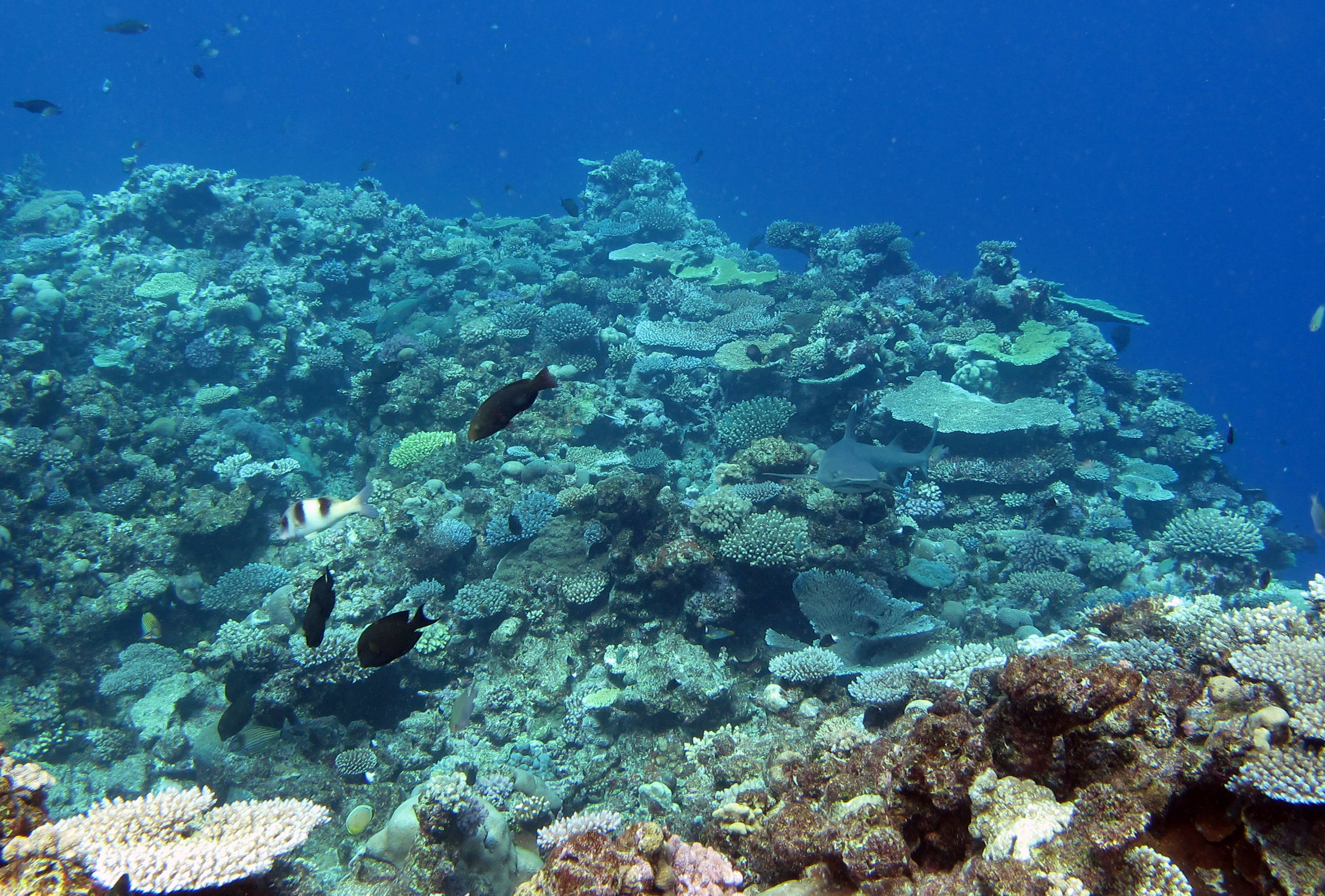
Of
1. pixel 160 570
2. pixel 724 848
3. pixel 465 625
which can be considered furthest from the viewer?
pixel 160 570

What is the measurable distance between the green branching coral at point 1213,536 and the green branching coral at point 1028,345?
3.62m

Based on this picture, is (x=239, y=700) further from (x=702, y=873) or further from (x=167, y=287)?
(x=167, y=287)

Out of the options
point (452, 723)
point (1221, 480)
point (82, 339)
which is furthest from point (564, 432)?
point (1221, 480)

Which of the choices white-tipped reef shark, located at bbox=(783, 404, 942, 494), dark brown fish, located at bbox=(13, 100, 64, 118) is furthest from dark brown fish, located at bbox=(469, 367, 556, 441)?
dark brown fish, located at bbox=(13, 100, 64, 118)

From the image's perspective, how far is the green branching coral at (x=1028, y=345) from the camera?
1128 cm

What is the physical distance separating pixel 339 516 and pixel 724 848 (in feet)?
10.4

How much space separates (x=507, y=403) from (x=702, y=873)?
2.42 meters

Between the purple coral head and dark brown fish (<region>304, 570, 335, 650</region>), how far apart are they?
239 centimetres

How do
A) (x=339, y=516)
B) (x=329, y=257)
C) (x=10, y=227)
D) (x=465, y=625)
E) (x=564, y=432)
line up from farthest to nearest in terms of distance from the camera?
(x=10, y=227) < (x=329, y=257) < (x=564, y=432) < (x=465, y=625) < (x=339, y=516)

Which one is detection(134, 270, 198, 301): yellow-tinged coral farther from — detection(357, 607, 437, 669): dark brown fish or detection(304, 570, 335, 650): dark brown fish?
detection(357, 607, 437, 669): dark brown fish

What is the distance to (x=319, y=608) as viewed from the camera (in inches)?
141

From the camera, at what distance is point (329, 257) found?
16.2 metres

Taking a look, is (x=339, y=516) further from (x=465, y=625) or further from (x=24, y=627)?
(x=24, y=627)

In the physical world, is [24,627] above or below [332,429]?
below
